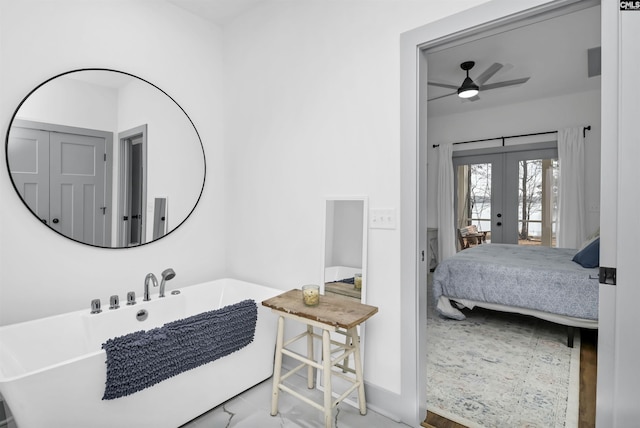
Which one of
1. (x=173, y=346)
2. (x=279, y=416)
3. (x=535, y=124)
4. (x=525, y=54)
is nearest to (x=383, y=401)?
(x=279, y=416)

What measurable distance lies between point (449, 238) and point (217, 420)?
491cm

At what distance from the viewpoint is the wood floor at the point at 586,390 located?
1869mm

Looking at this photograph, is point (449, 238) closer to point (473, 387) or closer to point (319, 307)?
point (473, 387)

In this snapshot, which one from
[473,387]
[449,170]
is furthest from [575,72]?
[473,387]

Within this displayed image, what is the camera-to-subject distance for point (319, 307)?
75.6 inches

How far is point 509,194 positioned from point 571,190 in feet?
2.82

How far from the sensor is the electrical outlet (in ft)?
6.23

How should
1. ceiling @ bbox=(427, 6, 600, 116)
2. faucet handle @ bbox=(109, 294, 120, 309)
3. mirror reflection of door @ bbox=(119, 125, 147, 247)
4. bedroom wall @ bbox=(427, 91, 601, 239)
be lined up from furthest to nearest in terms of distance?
bedroom wall @ bbox=(427, 91, 601, 239) → ceiling @ bbox=(427, 6, 600, 116) → mirror reflection of door @ bbox=(119, 125, 147, 247) → faucet handle @ bbox=(109, 294, 120, 309)

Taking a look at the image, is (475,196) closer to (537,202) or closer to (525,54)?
(537,202)

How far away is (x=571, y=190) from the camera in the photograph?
4.73 metres

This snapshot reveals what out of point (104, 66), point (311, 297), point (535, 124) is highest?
point (535, 124)

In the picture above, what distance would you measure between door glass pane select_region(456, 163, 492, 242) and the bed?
1909 millimetres

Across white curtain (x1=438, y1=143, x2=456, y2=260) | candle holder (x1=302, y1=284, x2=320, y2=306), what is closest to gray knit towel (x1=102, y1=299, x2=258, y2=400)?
candle holder (x1=302, y1=284, x2=320, y2=306)

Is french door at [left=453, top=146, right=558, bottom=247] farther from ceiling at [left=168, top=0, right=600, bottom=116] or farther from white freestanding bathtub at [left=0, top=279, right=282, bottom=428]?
white freestanding bathtub at [left=0, top=279, right=282, bottom=428]
